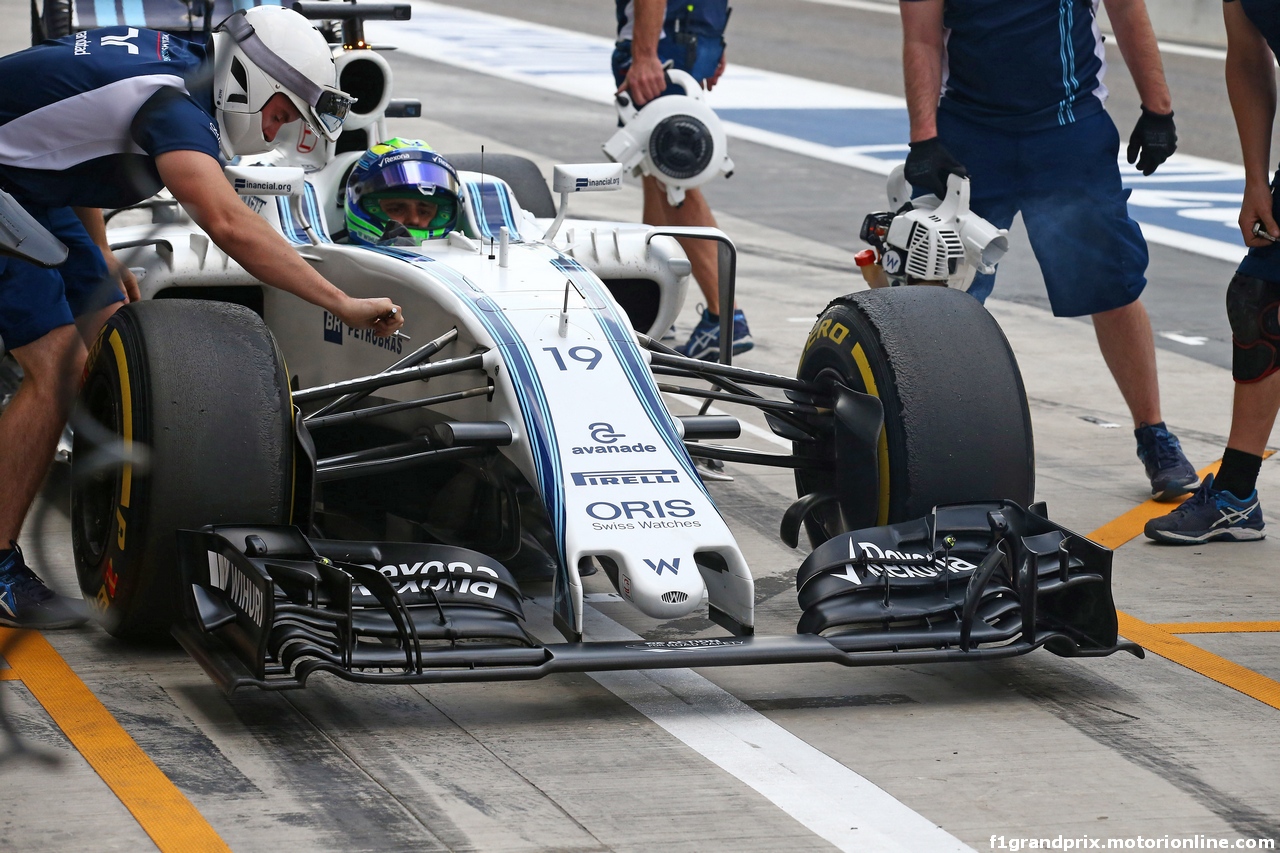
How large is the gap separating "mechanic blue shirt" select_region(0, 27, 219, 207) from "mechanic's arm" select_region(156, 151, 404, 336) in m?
0.06

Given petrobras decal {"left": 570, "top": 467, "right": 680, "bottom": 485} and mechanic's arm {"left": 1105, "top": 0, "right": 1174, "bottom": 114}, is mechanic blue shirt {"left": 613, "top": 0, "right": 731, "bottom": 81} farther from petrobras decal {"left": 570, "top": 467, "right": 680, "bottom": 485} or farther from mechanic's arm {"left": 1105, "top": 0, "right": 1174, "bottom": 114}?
petrobras decal {"left": 570, "top": 467, "right": 680, "bottom": 485}

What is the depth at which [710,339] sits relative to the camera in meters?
8.34

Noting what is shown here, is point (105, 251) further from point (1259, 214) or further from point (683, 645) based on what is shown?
point (1259, 214)

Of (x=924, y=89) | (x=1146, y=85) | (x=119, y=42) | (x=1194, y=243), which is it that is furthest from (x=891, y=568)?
(x=1194, y=243)

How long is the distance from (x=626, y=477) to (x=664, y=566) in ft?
1.02

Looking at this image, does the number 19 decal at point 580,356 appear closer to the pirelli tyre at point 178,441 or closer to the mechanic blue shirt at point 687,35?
the pirelli tyre at point 178,441

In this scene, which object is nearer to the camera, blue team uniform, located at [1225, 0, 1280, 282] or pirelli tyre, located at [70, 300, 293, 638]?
pirelli tyre, located at [70, 300, 293, 638]

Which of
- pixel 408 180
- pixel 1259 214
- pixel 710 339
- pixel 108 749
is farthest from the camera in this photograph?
pixel 710 339

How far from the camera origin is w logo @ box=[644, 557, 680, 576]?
167 inches

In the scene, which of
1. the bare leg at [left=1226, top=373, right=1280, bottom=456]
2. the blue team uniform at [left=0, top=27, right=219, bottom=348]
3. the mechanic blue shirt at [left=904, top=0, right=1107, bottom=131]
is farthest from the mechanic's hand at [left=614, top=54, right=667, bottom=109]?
the blue team uniform at [left=0, top=27, right=219, bottom=348]

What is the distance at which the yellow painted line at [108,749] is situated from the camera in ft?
Result: 11.6

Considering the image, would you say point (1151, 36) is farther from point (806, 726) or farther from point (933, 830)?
point (933, 830)

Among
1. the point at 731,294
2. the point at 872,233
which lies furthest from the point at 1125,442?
the point at 731,294

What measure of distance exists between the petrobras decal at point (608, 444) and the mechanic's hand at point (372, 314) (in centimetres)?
56
